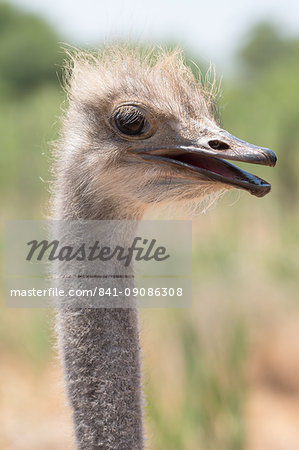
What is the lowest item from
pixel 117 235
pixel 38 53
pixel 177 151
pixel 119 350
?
pixel 119 350

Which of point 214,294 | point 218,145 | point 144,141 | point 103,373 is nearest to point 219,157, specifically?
point 218,145

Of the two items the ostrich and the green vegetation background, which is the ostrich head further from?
the green vegetation background

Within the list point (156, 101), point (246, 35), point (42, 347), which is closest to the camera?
point (156, 101)

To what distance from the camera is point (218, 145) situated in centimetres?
221

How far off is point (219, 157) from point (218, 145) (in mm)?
54

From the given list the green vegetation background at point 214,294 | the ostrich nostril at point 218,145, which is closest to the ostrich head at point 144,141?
the ostrich nostril at point 218,145

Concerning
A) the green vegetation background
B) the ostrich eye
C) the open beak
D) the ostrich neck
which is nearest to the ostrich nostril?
the open beak

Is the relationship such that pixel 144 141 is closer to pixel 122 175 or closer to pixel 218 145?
pixel 122 175

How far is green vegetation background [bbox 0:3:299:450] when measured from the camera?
425 centimetres

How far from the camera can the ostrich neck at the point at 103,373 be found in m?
2.19

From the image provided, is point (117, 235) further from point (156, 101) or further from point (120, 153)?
point (156, 101)

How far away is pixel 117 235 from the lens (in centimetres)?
238

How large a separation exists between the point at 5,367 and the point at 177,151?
5257 millimetres

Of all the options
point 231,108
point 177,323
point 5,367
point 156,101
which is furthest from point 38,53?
point 156,101
